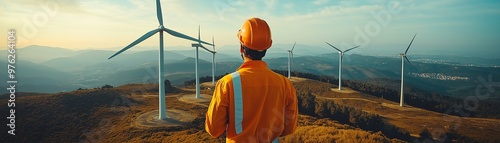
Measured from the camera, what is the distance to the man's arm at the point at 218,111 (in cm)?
369

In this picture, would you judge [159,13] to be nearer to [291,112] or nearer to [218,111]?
[291,112]

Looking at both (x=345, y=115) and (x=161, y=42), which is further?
(x=345, y=115)

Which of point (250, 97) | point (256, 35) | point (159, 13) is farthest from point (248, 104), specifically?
point (159, 13)

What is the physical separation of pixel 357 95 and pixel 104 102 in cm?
5481

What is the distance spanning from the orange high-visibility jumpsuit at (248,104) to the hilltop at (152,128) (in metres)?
12.6

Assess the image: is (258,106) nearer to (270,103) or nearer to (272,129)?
(270,103)

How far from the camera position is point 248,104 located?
3.82 metres

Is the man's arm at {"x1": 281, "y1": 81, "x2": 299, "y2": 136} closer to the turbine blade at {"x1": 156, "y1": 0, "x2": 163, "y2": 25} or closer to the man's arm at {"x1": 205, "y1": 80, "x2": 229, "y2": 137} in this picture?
the man's arm at {"x1": 205, "y1": 80, "x2": 229, "y2": 137}

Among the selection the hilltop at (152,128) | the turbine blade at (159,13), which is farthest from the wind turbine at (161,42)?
the hilltop at (152,128)

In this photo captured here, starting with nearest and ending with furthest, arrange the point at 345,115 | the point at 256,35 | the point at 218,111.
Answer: the point at 218,111 < the point at 256,35 < the point at 345,115

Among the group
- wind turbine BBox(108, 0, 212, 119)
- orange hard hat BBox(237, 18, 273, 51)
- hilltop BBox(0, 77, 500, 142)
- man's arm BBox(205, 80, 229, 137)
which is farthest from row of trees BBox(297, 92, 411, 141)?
man's arm BBox(205, 80, 229, 137)

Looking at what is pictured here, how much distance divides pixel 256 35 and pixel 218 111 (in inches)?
46.7

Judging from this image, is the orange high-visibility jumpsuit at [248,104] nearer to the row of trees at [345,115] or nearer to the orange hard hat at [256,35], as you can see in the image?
the orange hard hat at [256,35]

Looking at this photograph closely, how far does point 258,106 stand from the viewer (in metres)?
3.90
